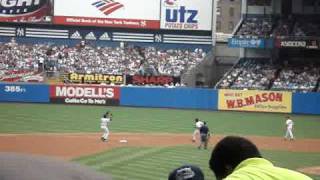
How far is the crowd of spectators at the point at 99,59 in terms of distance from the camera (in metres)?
59.8

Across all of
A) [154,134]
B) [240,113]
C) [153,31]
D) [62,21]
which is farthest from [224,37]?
[154,134]

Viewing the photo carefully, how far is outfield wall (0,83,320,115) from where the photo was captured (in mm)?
50188

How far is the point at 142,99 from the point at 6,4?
20808 millimetres

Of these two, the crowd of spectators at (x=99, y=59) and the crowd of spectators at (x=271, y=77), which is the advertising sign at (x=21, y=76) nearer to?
the crowd of spectators at (x=99, y=59)

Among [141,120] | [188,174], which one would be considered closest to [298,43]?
[141,120]

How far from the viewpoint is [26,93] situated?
51.1 meters

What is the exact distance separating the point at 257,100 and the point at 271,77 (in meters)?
8.10

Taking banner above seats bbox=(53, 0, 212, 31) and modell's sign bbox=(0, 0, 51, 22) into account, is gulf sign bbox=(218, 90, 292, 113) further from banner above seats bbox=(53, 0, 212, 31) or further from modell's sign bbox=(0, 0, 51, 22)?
modell's sign bbox=(0, 0, 51, 22)

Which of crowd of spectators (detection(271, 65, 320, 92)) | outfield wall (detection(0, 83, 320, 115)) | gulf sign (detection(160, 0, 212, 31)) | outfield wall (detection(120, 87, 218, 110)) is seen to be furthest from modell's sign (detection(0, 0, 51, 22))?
crowd of spectators (detection(271, 65, 320, 92))

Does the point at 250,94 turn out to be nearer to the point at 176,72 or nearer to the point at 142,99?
the point at 142,99

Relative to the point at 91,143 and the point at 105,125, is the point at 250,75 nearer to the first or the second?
the point at 105,125

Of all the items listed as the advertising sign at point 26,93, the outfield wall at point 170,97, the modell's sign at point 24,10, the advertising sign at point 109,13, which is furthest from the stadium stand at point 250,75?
the modell's sign at point 24,10

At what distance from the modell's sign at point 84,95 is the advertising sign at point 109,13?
14.3 m

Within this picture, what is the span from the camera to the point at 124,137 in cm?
3122
